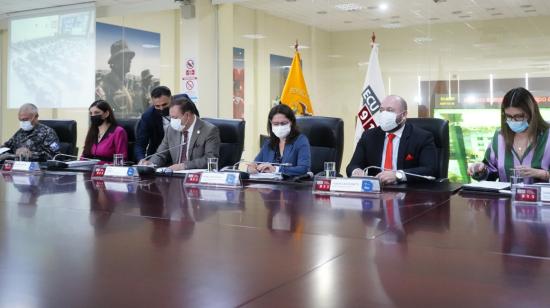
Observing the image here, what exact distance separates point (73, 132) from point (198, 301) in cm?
408

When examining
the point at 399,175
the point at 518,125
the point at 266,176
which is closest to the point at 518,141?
the point at 518,125

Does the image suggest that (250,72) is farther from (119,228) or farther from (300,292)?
(300,292)

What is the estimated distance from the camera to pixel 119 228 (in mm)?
1588

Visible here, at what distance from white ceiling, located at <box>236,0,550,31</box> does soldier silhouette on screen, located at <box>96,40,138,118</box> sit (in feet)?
6.41

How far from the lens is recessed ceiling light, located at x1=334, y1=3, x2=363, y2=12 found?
250 inches

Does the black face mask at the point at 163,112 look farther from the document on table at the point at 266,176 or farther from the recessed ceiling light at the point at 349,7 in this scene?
the recessed ceiling light at the point at 349,7

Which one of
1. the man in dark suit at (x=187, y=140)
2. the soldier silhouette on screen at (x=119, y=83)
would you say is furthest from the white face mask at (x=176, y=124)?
the soldier silhouette on screen at (x=119, y=83)

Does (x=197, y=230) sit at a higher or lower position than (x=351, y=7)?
lower

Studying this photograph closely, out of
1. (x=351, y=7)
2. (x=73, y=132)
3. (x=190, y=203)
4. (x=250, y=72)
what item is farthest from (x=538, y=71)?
(x=190, y=203)

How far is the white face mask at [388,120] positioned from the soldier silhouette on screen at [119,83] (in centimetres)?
533

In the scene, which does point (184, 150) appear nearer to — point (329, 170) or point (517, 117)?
point (329, 170)

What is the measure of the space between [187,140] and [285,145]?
0.76 meters

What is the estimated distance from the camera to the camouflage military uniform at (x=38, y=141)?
4.46 m

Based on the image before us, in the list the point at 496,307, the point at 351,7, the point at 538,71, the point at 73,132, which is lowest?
the point at 496,307
